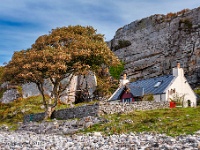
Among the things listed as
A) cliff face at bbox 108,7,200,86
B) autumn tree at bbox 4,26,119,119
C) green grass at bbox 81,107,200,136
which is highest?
cliff face at bbox 108,7,200,86

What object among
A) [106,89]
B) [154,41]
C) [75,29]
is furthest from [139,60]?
[75,29]

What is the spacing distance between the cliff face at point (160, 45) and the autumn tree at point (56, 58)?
29.8 meters

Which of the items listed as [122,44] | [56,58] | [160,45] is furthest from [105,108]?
[122,44]

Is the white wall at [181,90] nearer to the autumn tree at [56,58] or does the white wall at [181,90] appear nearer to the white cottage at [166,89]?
the white cottage at [166,89]

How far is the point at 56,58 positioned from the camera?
37938mm

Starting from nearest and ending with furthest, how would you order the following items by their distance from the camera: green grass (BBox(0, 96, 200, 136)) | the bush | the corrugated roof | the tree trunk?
green grass (BBox(0, 96, 200, 136))
the tree trunk
the corrugated roof
the bush

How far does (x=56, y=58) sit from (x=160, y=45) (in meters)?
44.6

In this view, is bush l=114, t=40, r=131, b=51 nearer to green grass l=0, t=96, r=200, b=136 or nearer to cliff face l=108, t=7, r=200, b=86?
cliff face l=108, t=7, r=200, b=86

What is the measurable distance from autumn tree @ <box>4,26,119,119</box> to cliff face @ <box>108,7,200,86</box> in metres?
29.8

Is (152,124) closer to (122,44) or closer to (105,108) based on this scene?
(105,108)

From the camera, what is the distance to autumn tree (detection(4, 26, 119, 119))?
3828 centimetres

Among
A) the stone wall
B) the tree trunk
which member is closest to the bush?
the tree trunk

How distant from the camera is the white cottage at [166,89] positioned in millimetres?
43906

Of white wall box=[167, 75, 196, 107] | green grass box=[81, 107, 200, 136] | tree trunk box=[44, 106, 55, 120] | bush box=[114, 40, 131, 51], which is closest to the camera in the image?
green grass box=[81, 107, 200, 136]
